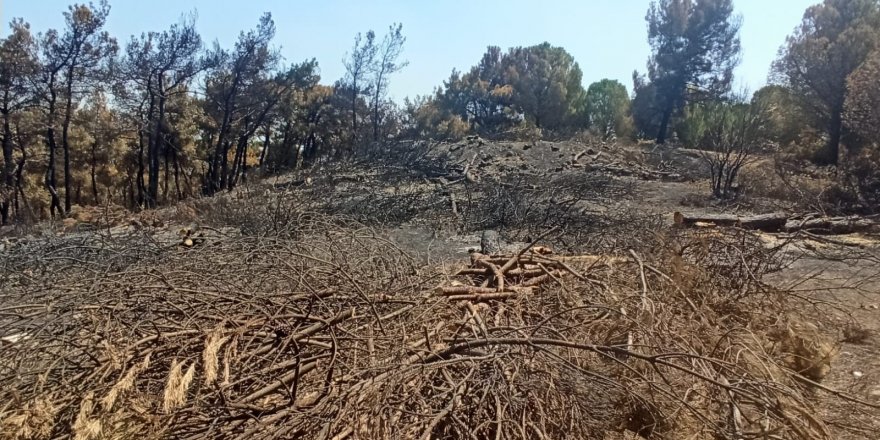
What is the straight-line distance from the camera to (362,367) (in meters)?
2.60

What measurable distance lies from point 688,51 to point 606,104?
7024mm

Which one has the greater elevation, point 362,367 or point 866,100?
point 866,100

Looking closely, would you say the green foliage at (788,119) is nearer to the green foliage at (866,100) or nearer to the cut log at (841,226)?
the green foliage at (866,100)

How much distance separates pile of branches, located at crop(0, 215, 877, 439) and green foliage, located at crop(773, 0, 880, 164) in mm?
21198

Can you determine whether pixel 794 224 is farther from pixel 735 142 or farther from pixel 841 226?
pixel 735 142

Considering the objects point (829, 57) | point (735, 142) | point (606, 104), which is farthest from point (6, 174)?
point (606, 104)

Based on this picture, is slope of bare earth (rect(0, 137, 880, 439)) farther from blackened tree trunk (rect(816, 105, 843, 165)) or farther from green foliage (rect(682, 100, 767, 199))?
blackened tree trunk (rect(816, 105, 843, 165))

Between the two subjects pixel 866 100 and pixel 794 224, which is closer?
pixel 794 224

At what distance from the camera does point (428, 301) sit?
3.51m

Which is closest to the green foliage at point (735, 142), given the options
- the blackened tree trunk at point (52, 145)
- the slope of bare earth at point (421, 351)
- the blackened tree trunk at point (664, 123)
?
the slope of bare earth at point (421, 351)

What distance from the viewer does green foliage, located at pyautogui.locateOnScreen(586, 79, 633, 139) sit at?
1366 inches

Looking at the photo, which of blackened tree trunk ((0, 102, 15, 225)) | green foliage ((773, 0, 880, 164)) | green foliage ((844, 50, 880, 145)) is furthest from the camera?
green foliage ((773, 0, 880, 164))

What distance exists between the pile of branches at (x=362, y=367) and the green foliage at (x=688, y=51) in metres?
29.0

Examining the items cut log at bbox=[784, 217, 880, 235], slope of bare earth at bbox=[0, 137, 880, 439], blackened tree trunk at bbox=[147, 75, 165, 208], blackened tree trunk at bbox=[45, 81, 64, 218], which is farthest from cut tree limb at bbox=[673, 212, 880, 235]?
blackened tree trunk at bbox=[45, 81, 64, 218]
